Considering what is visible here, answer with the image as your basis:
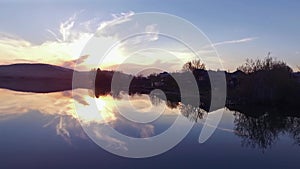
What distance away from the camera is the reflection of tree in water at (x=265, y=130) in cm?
1850

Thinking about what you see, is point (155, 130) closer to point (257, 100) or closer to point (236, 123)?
point (236, 123)

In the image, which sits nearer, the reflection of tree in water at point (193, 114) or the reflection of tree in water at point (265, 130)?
the reflection of tree in water at point (265, 130)

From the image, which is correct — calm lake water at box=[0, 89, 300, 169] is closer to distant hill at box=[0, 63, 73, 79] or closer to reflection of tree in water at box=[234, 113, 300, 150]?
reflection of tree in water at box=[234, 113, 300, 150]

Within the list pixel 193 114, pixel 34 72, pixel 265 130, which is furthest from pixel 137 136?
pixel 34 72

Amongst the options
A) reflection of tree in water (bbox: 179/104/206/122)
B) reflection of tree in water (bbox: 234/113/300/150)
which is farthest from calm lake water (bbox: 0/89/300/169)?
reflection of tree in water (bbox: 179/104/206/122)

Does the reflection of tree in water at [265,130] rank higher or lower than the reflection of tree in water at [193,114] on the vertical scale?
lower

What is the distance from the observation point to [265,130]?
22.8 m

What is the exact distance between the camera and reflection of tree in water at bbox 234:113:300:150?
1850 centimetres

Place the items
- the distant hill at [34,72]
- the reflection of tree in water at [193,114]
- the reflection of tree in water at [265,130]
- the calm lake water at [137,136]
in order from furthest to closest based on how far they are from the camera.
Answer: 1. the distant hill at [34,72]
2. the reflection of tree in water at [193,114]
3. the reflection of tree in water at [265,130]
4. the calm lake water at [137,136]

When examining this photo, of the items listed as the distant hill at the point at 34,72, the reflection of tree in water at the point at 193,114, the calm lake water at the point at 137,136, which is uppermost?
the distant hill at the point at 34,72

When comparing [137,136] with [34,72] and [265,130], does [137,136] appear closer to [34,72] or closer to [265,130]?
[265,130]

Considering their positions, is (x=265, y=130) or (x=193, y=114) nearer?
(x=265, y=130)

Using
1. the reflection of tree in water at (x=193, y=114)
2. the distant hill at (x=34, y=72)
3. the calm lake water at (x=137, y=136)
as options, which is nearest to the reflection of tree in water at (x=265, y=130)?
the calm lake water at (x=137, y=136)

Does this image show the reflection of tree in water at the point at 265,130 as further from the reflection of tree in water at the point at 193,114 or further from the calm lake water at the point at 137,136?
the reflection of tree in water at the point at 193,114
